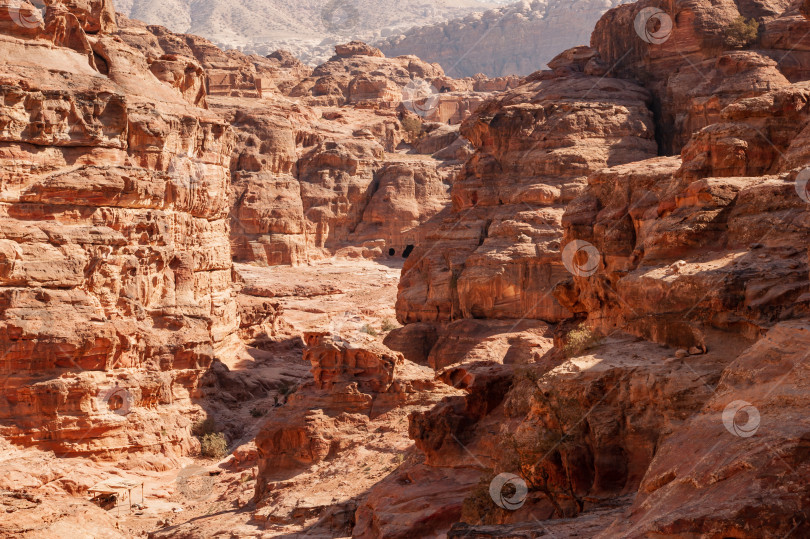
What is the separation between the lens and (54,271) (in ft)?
78.8

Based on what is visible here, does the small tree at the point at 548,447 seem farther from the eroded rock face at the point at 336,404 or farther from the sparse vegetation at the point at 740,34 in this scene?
the sparse vegetation at the point at 740,34

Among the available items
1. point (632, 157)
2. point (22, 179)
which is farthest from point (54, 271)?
point (632, 157)

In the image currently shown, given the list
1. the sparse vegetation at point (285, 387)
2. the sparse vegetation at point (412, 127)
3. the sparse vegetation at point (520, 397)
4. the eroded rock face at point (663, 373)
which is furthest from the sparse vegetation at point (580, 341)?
the sparse vegetation at point (412, 127)

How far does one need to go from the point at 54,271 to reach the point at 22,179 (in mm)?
2952

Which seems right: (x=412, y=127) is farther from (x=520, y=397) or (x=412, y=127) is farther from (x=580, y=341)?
(x=520, y=397)

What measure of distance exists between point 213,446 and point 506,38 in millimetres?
133847

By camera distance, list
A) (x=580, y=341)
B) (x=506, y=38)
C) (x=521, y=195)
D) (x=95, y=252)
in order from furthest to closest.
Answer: (x=506, y=38), (x=521, y=195), (x=95, y=252), (x=580, y=341)

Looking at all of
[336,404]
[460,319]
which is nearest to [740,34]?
[460,319]

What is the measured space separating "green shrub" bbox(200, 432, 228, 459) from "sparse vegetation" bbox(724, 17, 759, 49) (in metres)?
24.3

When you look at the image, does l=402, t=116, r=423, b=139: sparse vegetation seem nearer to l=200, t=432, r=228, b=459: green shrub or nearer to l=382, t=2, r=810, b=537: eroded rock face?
l=382, t=2, r=810, b=537: eroded rock face

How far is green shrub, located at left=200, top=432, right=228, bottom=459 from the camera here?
85.8 feet

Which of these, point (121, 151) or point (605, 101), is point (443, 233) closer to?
point (605, 101)

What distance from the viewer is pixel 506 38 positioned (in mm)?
149375

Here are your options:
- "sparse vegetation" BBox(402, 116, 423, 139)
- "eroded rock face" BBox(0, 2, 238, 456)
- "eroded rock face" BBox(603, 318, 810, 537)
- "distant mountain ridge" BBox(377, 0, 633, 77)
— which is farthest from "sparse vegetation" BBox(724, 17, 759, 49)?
"distant mountain ridge" BBox(377, 0, 633, 77)
